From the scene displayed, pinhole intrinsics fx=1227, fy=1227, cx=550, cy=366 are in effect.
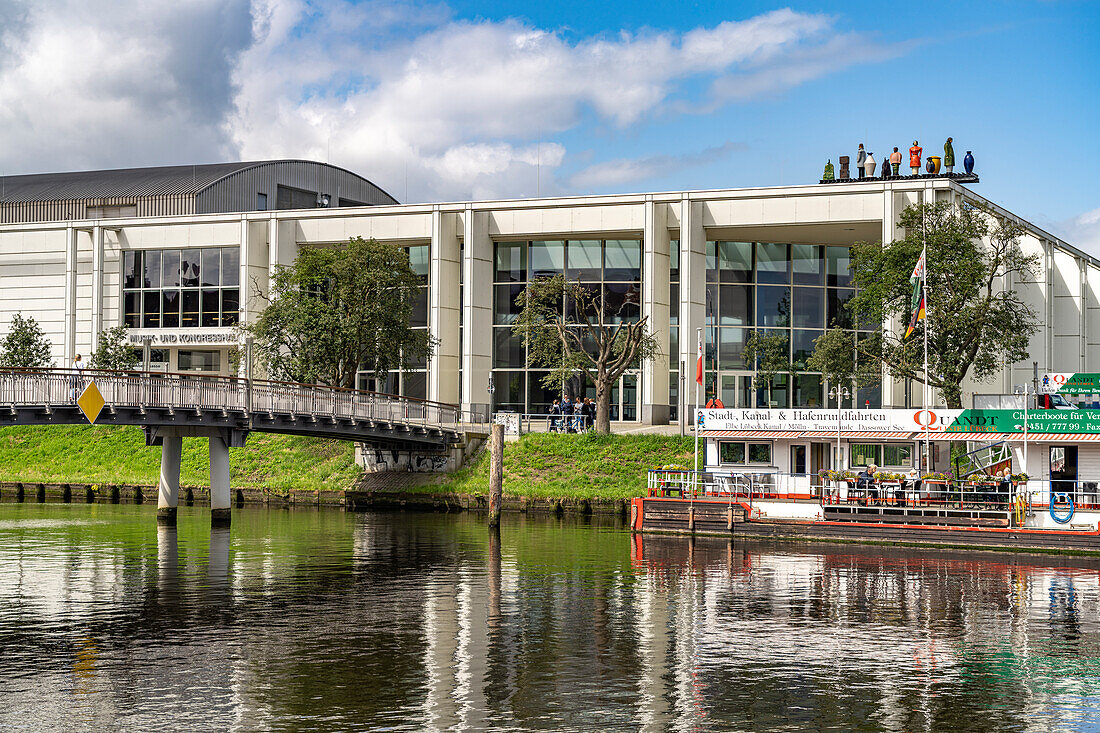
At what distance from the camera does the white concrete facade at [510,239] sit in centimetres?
6875

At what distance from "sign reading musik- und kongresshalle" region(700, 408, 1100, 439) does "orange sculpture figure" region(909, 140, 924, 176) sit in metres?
29.5

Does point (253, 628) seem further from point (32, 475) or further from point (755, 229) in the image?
point (755, 229)

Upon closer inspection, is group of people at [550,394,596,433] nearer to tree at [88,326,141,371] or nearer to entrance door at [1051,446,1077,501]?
entrance door at [1051,446,1077,501]

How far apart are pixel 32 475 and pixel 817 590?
155 ft

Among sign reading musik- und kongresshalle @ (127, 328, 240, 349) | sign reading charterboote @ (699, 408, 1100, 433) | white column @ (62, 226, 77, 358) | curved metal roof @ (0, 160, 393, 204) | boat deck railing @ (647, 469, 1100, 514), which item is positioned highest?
curved metal roof @ (0, 160, 393, 204)

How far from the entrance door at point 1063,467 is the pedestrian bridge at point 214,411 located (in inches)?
1106

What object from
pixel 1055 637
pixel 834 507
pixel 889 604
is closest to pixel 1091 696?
pixel 1055 637

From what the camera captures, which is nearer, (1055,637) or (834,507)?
(1055,637)

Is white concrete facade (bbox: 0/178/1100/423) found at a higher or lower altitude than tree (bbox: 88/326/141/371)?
higher

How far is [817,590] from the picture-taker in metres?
32.1

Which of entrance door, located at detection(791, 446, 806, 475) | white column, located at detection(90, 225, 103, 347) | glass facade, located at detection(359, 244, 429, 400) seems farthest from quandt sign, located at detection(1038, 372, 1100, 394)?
white column, located at detection(90, 225, 103, 347)

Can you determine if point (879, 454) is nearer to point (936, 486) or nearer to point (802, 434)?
point (802, 434)

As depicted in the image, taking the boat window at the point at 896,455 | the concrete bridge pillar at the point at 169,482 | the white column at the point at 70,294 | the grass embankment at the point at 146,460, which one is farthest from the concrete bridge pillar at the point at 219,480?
the white column at the point at 70,294

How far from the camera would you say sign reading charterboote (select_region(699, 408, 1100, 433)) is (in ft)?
141
